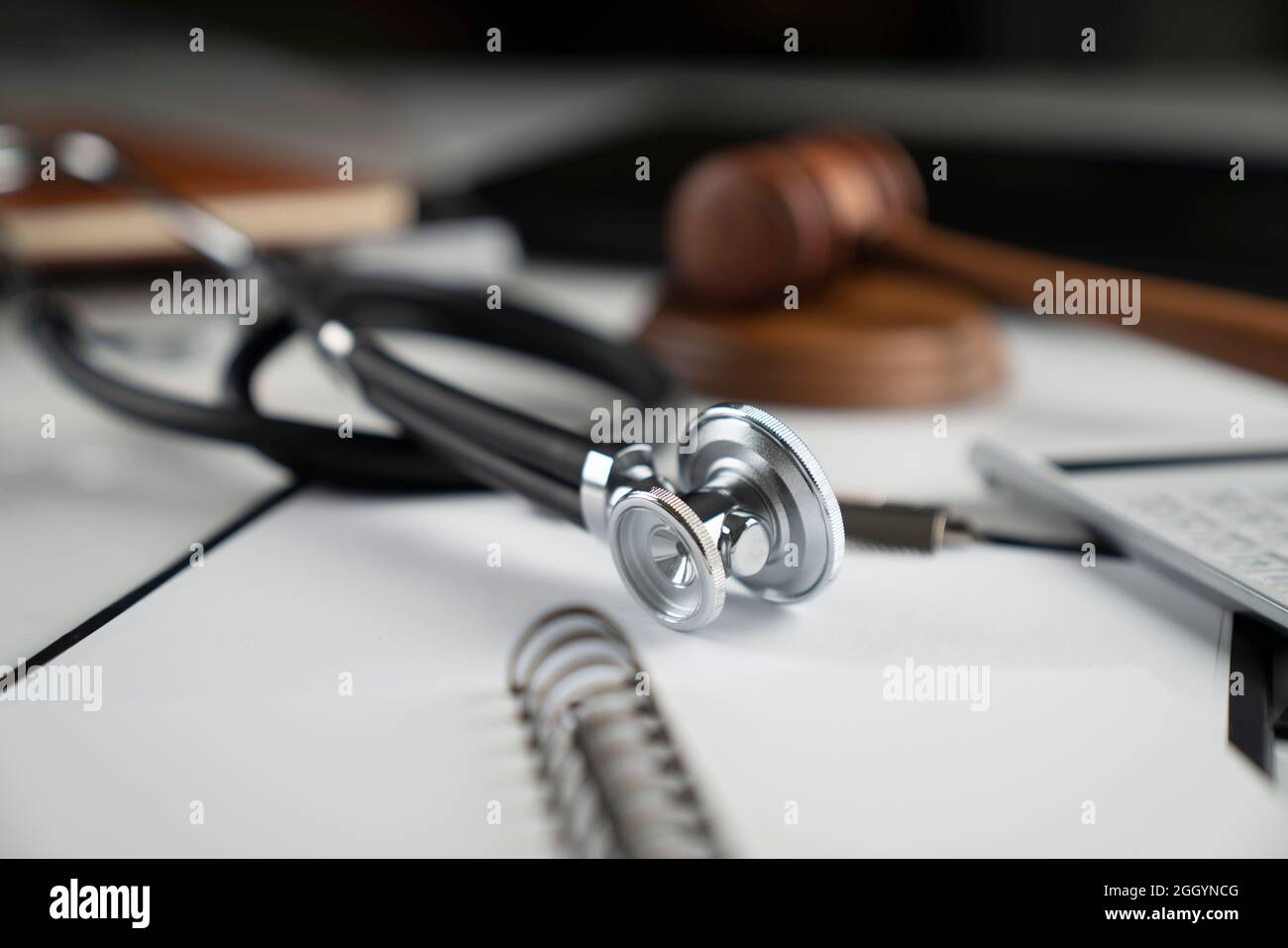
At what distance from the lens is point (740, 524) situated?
0.41 metres

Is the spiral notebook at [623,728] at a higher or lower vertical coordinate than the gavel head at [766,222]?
lower

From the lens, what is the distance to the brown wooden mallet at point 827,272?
0.70 meters

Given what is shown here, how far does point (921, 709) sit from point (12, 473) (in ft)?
1.47

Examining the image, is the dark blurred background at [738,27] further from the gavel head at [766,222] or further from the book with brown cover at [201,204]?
the gavel head at [766,222]

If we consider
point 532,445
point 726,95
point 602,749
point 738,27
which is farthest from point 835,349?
point 738,27

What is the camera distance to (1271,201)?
1.01 meters

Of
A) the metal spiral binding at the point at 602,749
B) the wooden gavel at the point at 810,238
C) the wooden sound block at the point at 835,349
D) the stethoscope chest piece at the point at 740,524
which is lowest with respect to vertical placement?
the metal spiral binding at the point at 602,749

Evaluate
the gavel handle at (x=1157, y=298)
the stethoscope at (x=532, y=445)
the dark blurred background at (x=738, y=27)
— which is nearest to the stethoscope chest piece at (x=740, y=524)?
the stethoscope at (x=532, y=445)

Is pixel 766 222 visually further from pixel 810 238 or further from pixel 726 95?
pixel 726 95

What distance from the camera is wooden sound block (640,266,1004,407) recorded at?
2.27 ft

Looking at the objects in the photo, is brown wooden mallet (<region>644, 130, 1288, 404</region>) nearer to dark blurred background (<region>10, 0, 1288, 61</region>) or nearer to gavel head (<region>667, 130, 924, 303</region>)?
gavel head (<region>667, 130, 924, 303</region>)

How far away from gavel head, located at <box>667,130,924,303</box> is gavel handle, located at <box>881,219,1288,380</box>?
0.05 meters

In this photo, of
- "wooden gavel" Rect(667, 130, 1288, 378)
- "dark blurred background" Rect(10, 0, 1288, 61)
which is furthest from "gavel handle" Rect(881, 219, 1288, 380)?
"dark blurred background" Rect(10, 0, 1288, 61)
